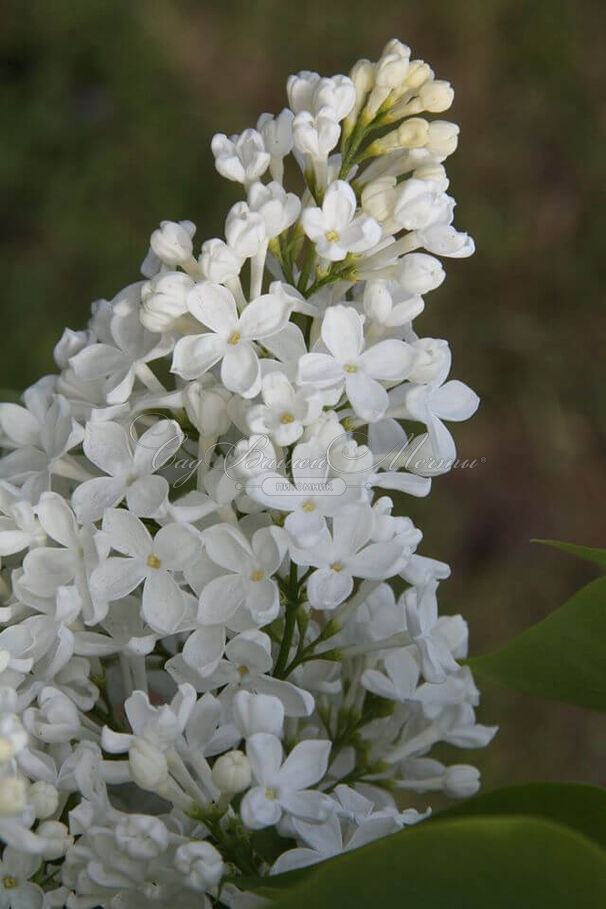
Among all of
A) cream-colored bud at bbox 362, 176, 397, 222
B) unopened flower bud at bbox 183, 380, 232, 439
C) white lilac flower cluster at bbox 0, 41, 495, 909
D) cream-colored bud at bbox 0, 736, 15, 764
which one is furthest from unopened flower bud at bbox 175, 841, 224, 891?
cream-colored bud at bbox 362, 176, 397, 222

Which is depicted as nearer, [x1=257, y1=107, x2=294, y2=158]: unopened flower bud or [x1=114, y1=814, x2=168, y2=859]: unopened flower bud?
[x1=114, y1=814, x2=168, y2=859]: unopened flower bud

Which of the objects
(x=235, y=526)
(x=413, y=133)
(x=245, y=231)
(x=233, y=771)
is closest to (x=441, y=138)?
(x=413, y=133)

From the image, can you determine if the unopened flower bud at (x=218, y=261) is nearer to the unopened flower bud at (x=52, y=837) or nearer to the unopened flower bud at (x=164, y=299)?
the unopened flower bud at (x=164, y=299)

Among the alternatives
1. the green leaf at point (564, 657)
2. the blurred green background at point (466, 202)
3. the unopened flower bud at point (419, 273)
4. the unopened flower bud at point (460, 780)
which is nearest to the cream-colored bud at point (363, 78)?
the unopened flower bud at point (419, 273)

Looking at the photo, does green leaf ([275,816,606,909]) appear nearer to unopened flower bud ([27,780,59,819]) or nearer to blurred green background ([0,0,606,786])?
unopened flower bud ([27,780,59,819])

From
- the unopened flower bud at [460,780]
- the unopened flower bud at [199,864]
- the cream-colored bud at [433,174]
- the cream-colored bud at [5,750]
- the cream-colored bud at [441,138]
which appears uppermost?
the cream-colored bud at [441,138]

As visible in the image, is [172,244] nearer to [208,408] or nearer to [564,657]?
[208,408]
